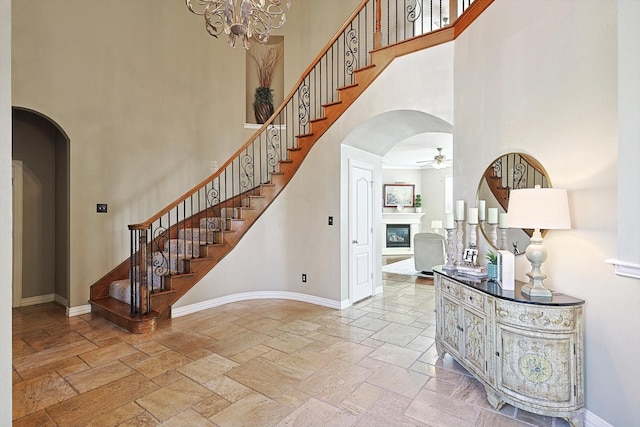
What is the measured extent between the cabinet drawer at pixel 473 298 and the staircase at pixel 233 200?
2.67 metres

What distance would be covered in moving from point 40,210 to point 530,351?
20.8ft

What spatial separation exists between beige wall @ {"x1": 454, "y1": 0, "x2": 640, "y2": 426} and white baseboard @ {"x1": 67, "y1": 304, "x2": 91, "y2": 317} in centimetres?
527

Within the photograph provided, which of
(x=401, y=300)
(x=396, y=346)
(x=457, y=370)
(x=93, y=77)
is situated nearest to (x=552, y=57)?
(x=457, y=370)

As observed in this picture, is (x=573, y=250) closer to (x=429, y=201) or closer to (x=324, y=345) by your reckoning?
(x=324, y=345)

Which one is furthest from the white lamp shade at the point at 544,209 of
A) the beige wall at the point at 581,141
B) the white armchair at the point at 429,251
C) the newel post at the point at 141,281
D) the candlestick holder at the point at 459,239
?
the white armchair at the point at 429,251

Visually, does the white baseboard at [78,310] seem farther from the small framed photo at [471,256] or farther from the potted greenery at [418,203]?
the potted greenery at [418,203]

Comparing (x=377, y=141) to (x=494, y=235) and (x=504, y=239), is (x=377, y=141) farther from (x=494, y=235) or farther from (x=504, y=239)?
(x=504, y=239)

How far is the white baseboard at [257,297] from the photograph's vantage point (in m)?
4.39

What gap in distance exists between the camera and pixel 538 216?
213 cm

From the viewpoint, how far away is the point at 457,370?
2889 mm

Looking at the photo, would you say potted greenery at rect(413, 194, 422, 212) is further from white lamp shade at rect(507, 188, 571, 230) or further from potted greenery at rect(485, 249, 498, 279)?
white lamp shade at rect(507, 188, 571, 230)

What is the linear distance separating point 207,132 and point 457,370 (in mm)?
5174

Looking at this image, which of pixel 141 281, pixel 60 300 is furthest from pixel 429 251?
pixel 60 300

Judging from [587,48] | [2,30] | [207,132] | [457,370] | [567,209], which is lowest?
[457,370]
